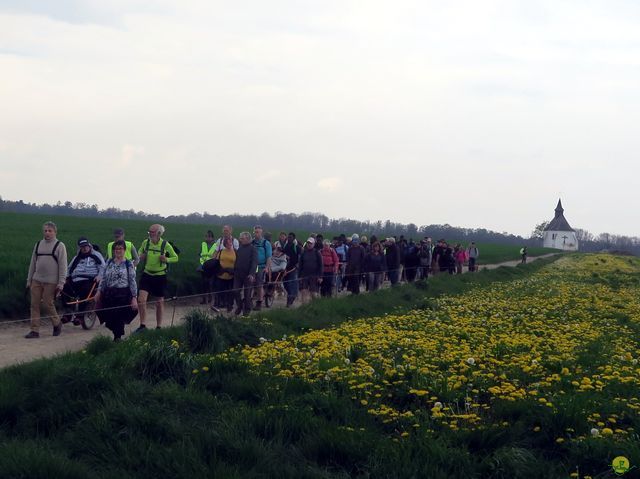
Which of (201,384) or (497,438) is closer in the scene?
(497,438)

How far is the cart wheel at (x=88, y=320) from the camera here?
15.3 m

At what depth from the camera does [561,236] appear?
6914 inches

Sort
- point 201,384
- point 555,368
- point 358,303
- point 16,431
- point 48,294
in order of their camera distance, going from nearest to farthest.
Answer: point 16,431
point 201,384
point 555,368
point 48,294
point 358,303

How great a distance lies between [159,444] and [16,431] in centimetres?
154

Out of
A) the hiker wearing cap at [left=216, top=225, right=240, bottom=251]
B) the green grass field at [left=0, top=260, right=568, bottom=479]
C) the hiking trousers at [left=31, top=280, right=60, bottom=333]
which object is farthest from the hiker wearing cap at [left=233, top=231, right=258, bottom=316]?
the green grass field at [left=0, top=260, right=568, bottom=479]

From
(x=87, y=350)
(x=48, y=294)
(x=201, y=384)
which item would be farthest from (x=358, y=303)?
(x=201, y=384)

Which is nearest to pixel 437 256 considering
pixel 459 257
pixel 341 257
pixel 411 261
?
pixel 411 261

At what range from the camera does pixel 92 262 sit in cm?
1594

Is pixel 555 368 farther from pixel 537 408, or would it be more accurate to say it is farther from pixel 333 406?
pixel 333 406

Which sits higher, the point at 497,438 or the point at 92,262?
the point at 92,262

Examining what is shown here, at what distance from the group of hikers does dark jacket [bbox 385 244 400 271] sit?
35 mm

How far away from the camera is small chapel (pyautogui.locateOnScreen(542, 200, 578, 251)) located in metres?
175

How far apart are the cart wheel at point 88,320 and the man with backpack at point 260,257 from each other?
14.9 ft

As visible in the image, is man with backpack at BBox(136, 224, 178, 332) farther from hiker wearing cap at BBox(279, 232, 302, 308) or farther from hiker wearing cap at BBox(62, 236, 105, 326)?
hiker wearing cap at BBox(279, 232, 302, 308)
